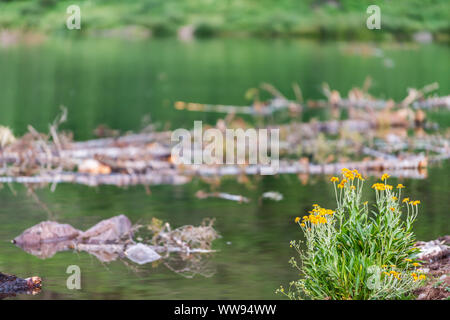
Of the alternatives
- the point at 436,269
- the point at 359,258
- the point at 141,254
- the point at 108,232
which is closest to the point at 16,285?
the point at 141,254

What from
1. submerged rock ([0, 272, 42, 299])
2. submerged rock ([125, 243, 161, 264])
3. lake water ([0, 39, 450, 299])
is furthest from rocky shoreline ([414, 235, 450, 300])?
submerged rock ([0, 272, 42, 299])

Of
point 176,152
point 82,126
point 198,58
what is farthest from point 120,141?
point 198,58

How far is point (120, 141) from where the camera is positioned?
28.8 metres

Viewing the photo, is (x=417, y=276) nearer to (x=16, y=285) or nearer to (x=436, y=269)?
(x=436, y=269)

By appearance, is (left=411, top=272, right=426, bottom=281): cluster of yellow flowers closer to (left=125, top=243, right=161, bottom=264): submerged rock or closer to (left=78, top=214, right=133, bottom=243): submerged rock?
(left=125, top=243, right=161, bottom=264): submerged rock

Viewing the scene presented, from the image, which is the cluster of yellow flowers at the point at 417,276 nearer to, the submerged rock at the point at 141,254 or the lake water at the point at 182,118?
the lake water at the point at 182,118

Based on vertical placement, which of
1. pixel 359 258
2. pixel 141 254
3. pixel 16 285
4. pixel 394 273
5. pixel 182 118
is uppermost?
pixel 182 118

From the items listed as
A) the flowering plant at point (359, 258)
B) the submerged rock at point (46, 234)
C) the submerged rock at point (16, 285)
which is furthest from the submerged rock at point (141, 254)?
the flowering plant at point (359, 258)

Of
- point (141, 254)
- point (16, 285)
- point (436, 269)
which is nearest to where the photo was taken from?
point (16, 285)

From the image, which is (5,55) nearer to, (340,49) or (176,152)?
(340,49)

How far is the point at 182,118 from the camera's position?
4197 cm

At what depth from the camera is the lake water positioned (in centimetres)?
1661

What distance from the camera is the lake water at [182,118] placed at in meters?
16.6
